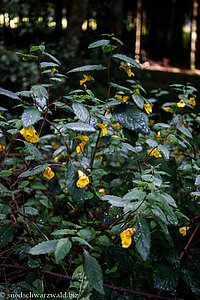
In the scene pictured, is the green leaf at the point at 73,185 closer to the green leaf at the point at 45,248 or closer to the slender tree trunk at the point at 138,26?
the green leaf at the point at 45,248

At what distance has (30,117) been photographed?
796 mm

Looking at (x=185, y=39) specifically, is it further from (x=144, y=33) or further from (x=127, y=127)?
(x=127, y=127)

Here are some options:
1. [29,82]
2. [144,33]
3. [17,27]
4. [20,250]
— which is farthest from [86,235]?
[144,33]

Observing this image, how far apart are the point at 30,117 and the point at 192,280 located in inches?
33.5

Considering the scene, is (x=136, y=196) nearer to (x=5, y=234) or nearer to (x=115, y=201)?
(x=115, y=201)

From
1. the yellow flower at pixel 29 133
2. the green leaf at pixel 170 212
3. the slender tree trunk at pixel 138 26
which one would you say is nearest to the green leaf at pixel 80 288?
the green leaf at pixel 170 212

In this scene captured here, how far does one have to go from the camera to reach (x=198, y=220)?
1048mm

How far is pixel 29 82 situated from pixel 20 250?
263cm

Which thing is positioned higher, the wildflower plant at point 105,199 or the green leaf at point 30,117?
the green leaf at point 30,117

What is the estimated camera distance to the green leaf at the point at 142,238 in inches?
28.1

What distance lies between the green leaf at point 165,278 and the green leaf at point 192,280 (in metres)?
0.03

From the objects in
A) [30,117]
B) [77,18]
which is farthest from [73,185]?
[77,18]

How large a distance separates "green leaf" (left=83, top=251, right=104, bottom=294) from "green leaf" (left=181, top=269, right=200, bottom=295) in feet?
1.37

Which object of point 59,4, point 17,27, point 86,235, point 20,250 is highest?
point 59,4
